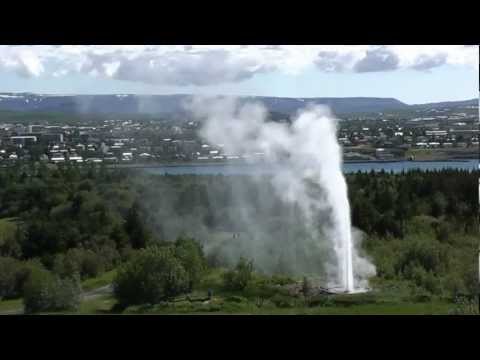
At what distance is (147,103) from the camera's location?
584cm

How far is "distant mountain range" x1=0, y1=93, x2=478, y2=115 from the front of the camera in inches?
223

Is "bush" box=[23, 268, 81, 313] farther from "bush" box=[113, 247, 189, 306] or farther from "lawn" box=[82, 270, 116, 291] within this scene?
"bush" box=[113, 247, 189, 306]

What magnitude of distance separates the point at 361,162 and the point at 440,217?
1024 mm

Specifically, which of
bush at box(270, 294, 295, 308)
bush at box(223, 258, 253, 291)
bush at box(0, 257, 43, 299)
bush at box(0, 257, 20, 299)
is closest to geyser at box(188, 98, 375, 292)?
bush at box(223, 258, 253, 291)

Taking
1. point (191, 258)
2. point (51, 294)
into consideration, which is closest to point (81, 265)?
point (51, 294)

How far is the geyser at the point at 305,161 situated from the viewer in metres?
5.61

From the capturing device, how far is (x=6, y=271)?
18.3ft

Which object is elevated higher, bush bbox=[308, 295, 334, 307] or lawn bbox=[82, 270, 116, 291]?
lawn bbox=[82, 270, 116, 291]

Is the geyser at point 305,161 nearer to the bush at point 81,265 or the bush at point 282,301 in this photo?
the bush at point 282,301

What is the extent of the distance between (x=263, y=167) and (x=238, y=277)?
111 cm

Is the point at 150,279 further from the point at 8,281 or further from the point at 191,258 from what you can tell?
the point at 8,281

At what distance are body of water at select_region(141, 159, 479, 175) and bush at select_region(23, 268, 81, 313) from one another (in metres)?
1.34

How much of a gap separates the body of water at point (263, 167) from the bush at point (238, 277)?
0.94 m
